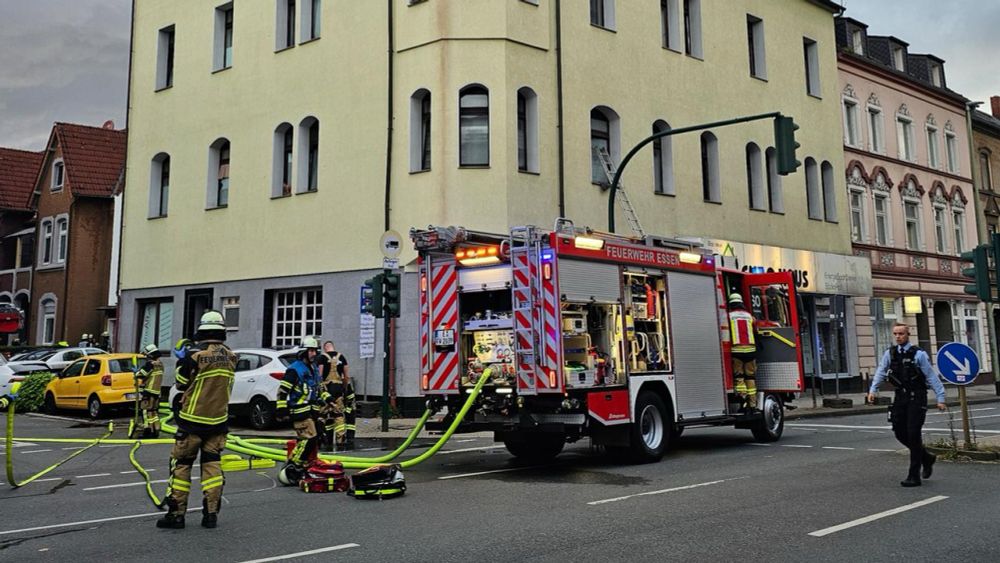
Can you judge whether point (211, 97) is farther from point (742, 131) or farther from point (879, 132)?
point (879, 132)

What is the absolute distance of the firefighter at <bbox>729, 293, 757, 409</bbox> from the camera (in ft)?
42.6

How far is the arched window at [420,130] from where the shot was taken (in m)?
19.9

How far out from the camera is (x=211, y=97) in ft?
A: 80.6

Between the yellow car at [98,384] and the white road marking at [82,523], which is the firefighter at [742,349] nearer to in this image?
the white road marking at [82,523]

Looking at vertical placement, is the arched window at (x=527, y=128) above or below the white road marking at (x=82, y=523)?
above

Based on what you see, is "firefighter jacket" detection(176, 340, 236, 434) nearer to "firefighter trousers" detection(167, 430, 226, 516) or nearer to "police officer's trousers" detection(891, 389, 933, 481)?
"firefighter trousers" detection(167, 430, 226, 516)

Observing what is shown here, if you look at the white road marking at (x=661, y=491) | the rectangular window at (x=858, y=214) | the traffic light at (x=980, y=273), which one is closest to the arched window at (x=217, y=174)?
the white road marking at (x=661, y=491)

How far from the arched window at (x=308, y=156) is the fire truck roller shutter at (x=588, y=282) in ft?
41.4

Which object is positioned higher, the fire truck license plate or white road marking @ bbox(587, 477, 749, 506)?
the fire truck license plate

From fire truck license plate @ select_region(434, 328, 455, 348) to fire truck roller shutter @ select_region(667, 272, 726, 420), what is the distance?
316 centimetres

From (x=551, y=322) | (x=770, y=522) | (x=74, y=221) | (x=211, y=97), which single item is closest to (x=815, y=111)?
(x=211, y=97)

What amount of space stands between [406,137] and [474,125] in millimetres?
1656

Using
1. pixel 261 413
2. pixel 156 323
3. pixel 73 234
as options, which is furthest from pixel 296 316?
pixel 73 234

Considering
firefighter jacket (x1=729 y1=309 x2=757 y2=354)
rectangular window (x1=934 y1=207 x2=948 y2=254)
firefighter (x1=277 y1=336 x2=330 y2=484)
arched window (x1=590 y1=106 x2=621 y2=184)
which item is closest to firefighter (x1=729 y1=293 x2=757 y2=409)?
firefighter jacket (x1=729 y1=309 x2=757 y2=354)
